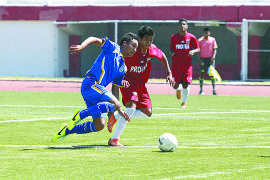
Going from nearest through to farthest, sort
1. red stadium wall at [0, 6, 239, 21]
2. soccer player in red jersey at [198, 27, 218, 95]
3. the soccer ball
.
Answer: the soccer ball → soccer player in red jersey at [198, 27, 218, 95] → red stadium wall at [0, 6, 239, 21]

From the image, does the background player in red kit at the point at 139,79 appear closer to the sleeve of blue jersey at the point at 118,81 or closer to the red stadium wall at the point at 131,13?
the sleeve of blue jersey at the point at 118,81

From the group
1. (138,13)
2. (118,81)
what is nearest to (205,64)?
(138,13)

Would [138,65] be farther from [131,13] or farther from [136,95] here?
[131,13]

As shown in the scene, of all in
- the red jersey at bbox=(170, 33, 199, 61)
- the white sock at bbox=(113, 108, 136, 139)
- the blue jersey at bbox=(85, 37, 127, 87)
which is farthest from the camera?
the red jersey at bbox=(170, 33, 199, 61)

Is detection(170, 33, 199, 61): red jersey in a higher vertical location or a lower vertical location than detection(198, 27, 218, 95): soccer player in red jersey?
higher

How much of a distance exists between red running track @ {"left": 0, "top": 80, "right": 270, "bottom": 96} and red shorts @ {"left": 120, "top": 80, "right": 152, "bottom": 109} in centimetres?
1277

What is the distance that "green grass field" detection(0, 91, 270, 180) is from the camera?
24.2 feet

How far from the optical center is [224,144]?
991 cm

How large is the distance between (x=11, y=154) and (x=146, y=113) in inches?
115

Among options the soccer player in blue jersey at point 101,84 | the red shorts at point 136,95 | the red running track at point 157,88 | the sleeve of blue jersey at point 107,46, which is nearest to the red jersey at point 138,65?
the red shorts at point 136,95

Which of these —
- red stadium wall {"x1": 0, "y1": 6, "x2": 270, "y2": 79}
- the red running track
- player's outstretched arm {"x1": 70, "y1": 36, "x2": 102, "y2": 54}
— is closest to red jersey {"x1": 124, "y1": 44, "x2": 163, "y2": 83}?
player's outstretched arm {"x1": 70, "y1": 36, "x2": 102, "y2": 54}

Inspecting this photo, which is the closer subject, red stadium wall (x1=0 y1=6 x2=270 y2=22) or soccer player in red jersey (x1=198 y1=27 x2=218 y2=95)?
soccer player in red jersey (x1=198 y1=27 x2=218 y2=95)

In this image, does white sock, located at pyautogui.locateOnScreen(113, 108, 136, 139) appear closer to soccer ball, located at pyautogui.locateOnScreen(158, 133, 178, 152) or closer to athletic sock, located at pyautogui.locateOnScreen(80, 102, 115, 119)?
athletic sock, located at pyautogui.locateOnScreen(80, 102, 115, 119)
